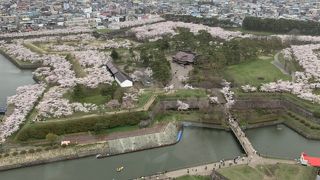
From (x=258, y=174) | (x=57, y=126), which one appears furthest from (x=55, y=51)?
(x=258, y=174)

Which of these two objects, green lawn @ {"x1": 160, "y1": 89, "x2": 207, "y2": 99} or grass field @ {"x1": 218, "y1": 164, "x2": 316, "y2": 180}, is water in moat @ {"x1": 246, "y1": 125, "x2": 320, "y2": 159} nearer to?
grass field @ {"x1": 218, "y1": 164, "x2": 316, "y2": 180}

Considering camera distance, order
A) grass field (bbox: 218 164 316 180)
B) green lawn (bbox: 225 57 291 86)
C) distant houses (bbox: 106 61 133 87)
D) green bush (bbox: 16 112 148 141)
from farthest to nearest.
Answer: green lawn (bbox: 225 57 291 86), distant houses (bbox: 106 61 133 87), green bush (bbox: 16 112 148 141), grass field (bbox: 218 164 316 180)

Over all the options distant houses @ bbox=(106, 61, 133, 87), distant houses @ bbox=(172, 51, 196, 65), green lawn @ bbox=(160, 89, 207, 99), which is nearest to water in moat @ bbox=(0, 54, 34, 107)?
distant houses @ bbox=(106, 61, 133, 87)

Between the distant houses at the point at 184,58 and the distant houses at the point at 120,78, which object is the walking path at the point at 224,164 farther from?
the distant houses at the point at 184,58

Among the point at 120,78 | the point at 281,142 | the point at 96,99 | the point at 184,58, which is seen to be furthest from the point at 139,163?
the point at 184,58

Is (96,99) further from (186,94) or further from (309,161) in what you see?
(309,161)

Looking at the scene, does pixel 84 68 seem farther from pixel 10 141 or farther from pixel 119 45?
pixel 10 141
